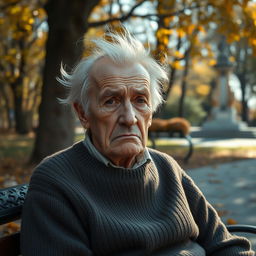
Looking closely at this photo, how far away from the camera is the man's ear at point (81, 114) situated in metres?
2.03

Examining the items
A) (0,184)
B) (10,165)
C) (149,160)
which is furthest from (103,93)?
(10,165)

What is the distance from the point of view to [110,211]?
73.0 inches

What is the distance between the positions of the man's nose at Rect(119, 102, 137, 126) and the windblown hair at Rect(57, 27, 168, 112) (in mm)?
168

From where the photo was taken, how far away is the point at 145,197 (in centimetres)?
198

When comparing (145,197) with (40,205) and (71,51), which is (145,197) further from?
(71,51)

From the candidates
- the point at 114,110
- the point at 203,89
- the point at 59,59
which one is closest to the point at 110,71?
the point at 114,110

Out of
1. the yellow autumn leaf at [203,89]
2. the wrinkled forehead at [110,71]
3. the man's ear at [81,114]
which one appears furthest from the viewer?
the yellow autumn leaf at [203,89]

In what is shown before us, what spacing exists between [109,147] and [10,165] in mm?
8837

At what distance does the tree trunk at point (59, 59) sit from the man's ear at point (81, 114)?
671cm

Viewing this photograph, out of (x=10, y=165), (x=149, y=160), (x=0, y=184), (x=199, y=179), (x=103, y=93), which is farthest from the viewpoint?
(x=10, y=165)

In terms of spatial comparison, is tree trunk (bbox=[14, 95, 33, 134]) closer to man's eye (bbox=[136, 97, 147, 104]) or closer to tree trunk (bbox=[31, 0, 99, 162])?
tree trunk (bbox=[31, 0, 99, 162])

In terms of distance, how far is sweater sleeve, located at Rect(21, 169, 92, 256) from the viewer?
166 centimetres

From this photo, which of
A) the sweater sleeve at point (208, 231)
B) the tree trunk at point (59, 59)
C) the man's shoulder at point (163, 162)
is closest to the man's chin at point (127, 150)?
the man's shoulder at point (163, 162)

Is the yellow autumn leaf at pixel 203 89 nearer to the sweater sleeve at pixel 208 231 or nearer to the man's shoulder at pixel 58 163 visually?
the sweater sleeve at pixel 208 231
